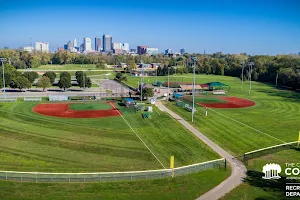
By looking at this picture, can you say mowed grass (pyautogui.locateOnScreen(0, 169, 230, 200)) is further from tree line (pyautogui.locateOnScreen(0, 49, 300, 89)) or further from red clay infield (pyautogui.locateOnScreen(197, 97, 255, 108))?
tree line (pyautogui.locateOnScreen(0, 49, 300, 89))

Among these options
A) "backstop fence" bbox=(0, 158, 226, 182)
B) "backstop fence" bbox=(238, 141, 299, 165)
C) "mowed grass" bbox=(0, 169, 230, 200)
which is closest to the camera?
"mowed grass" bbox=(0, 169, 230, 200)

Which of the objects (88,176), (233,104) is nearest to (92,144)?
(88,176)

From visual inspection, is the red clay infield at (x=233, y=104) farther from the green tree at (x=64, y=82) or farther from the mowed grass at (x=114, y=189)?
the mowed grass at (x=114, y=189)

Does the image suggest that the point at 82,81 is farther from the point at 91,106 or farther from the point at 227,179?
the point at 227,179

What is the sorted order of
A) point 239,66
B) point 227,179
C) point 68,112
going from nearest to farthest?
point 227,179
point 68,112
point 239,66

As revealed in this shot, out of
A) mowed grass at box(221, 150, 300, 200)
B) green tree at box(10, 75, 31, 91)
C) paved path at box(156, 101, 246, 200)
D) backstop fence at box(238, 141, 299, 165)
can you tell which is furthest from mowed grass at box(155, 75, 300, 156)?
green tree at box(10, 75, 31, 91)

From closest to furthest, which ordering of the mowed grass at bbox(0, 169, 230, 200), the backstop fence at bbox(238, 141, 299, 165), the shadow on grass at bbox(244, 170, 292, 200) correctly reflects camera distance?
the mowed grass at bbox(0, 169, 230, 200) < the shadow on grass at bbox(244, 170, 292, 200) < the backstop fence at bbox(238, 141, 299, 165)

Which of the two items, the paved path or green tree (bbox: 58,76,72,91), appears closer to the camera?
the paved path

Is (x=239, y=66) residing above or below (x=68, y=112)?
above
